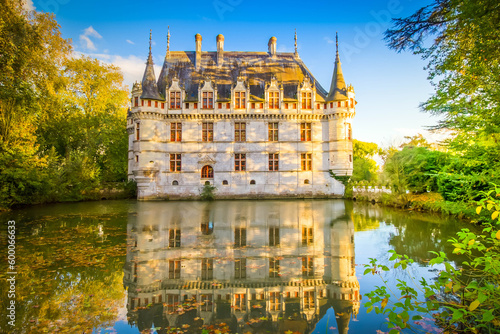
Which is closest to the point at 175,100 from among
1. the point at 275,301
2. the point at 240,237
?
the point at 240,237

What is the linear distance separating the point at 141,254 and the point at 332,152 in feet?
73.0

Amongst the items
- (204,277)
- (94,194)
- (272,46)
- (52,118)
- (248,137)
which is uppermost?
(272,46)

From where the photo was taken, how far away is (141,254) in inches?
304

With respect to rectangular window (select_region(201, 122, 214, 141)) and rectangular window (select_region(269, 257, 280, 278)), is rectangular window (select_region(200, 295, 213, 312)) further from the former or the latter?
rectangular window (select_region(201, 122, 214, 141))

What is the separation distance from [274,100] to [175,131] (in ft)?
32.4

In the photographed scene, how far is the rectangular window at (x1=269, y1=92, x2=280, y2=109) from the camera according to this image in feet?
88.9

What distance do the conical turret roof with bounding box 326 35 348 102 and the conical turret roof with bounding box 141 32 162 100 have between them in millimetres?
16182

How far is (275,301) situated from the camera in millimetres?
4969

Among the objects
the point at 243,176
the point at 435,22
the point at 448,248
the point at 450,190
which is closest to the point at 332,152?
the point at 243,176

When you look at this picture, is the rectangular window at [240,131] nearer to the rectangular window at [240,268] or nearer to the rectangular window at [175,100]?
the rectangular window at [175,100]

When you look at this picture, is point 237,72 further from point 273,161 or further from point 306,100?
point 273,161

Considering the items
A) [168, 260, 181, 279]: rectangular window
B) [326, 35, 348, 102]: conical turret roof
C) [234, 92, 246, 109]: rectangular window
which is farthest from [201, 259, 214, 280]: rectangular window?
[326, 35, 348, 102]: conical turret roof

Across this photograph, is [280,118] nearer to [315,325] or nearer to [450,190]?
[450,190]

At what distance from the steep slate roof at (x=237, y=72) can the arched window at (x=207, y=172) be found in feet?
21.2
